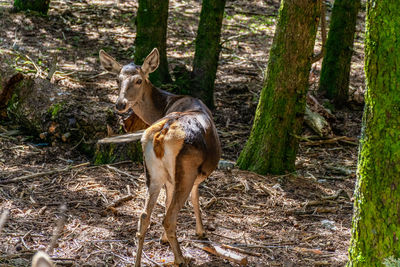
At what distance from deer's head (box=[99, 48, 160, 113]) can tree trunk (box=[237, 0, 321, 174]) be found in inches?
73.2

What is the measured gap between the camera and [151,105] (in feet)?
22.1

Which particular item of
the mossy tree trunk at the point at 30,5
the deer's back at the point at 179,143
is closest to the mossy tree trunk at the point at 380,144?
the deer's back at the point at 179,143

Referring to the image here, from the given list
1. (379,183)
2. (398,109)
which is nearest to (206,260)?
(379,183)

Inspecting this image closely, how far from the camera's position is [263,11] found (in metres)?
17.2

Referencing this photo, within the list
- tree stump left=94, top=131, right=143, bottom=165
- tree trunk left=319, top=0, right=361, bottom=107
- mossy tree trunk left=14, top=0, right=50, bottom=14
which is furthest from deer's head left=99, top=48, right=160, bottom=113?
mossy tree trunk left=14, top=0, right=50, bottom=14

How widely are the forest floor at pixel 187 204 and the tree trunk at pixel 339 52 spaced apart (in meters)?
0.41

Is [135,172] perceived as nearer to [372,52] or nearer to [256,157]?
[256,157]

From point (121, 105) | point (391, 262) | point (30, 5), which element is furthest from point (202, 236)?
point (30, 5)

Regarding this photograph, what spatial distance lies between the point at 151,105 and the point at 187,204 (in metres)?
1.42

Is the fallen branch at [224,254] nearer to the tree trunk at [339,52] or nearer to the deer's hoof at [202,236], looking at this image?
the deer's hoof at [202,236]

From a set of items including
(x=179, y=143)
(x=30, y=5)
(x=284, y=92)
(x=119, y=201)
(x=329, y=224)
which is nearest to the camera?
(x=179, y=143)

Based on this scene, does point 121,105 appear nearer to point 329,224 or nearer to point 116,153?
point 116,153

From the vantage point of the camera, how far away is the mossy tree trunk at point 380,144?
3.56 metres

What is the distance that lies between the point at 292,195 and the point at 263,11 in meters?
11.4
